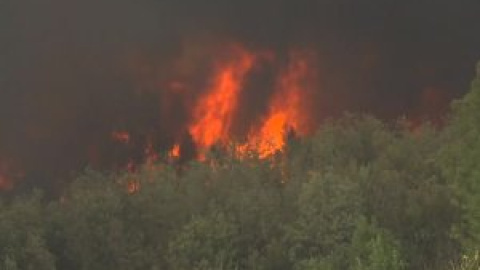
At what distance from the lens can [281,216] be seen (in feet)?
252

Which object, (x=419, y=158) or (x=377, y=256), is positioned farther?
(x=419, y=158)

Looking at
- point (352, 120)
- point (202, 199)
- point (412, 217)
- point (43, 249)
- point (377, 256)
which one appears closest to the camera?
point (377, 256)

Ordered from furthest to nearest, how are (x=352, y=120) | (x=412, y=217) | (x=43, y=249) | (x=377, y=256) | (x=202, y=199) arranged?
(x=352, y=120), (x=202, y=199), (x=412, y=217), (x=43, y=249), (x=377, y=256)

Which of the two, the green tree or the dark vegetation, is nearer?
the green tree

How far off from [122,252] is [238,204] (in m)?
11.6

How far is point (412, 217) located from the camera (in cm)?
7506

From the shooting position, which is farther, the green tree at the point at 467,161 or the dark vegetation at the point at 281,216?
the dark vegetation at the point at 281,216

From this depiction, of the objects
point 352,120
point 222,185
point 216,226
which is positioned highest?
point 352,120

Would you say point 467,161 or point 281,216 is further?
point 281,216

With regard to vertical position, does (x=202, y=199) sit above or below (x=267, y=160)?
below

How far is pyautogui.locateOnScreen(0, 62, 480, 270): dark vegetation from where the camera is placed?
223 ft

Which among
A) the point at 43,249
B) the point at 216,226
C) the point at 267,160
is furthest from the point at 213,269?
the point at 267,160

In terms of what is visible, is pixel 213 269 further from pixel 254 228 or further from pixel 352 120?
pixel 352 120

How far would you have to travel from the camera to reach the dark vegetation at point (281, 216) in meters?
68.1
